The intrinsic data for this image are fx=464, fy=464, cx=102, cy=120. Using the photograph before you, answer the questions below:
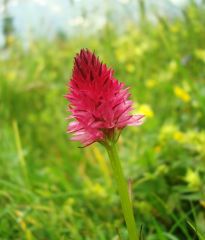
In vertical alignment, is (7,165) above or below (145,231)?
above

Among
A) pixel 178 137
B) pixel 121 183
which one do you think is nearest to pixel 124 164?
pixel 178 137

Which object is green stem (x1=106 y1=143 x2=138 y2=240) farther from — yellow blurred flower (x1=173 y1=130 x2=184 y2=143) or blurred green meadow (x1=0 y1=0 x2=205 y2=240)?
yellow blurred flower (x1=173 y1=130 x2=184 y2=143)

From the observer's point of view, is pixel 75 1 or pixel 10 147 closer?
pixel 10 147

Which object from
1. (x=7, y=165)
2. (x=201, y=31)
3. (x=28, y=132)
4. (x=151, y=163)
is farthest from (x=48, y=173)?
(x=201, y=31)

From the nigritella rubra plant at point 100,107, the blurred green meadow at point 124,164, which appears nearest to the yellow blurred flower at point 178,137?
the blurred green meadow at point 124,164

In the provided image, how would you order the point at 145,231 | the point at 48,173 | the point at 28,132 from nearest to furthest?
1. the point at 145,231
2. the point at 48,173
3. the point at 28,132

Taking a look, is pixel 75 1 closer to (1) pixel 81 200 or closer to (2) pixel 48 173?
(2) pixel 48 173

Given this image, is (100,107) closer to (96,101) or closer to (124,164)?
(96,101)
